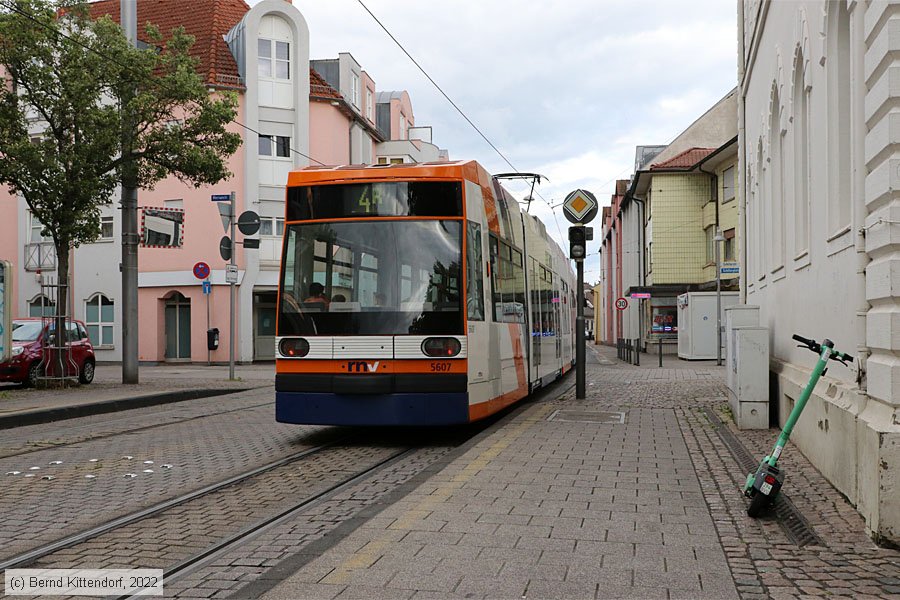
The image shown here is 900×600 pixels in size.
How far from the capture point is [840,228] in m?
7.64

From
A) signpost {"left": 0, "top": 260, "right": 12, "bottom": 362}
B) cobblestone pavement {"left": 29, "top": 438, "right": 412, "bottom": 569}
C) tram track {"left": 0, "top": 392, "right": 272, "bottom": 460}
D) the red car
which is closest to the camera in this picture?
cobblestone pavement {"left": 29, "top": 438, "right": 412, "bottom": 569}

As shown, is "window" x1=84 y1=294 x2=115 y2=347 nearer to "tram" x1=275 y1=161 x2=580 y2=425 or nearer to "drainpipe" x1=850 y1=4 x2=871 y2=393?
"tram" x1=275 y1=161 x2=580 y2=425

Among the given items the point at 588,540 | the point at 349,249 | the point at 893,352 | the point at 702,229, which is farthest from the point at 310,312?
the point at 702,229

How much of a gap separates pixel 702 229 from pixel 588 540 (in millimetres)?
40989

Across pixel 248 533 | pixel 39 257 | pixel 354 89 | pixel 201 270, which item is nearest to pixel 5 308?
pixel 248 533

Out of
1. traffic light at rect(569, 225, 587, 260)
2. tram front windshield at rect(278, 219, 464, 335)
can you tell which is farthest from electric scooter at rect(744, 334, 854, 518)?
traffic light at rect(569, 225, 587, 260)

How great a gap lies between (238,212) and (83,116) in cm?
1652

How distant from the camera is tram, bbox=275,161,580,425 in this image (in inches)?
367

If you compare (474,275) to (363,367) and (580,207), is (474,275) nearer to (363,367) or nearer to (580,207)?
(363,367)

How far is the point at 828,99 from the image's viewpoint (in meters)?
8.11

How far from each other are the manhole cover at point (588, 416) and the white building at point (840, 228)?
2088mm

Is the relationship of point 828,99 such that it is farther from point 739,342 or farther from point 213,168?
point 213,168

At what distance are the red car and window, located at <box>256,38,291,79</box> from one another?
16944 mm

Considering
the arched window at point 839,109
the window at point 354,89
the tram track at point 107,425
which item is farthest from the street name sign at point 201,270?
the window at point 354,89
